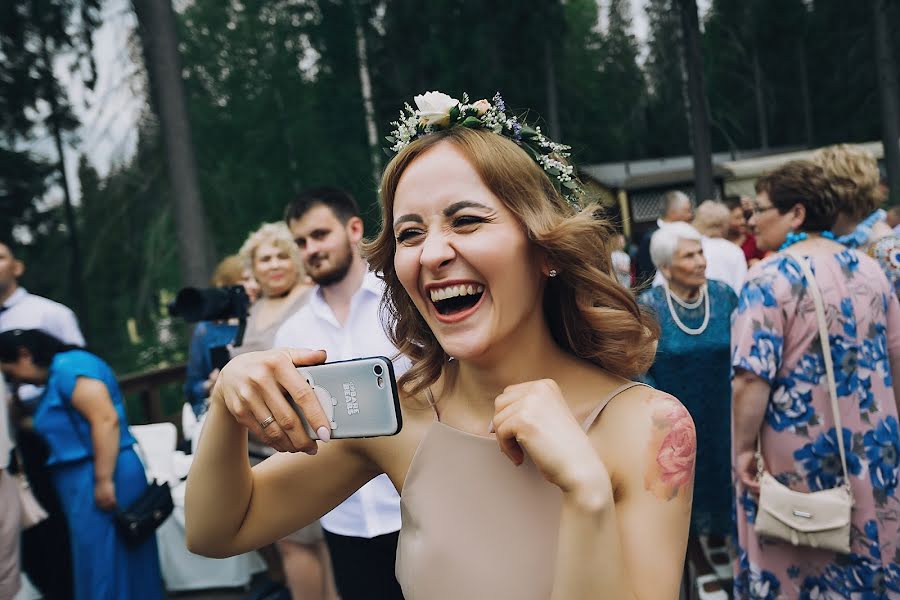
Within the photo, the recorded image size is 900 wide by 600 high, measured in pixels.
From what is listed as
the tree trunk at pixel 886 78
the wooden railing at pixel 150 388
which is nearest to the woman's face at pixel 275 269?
the wooden railing at pixel 150 388

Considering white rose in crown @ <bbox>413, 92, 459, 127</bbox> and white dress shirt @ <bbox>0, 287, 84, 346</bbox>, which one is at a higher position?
white rose in crown @ <bbox>413, 92, 459, 127</bbox>

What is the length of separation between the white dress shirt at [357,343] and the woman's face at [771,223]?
1.66 m

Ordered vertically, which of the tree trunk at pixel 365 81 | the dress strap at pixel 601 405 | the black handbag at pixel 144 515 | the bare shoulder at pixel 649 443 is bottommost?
the black handbag at pixel 144 515

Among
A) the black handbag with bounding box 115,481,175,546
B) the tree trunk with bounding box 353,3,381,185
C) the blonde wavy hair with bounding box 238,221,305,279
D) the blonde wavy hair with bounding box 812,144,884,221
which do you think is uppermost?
the tree trunk with bounding box 353,3,381,185

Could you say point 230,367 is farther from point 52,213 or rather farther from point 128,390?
point 52,213

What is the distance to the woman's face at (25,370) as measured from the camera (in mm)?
3863

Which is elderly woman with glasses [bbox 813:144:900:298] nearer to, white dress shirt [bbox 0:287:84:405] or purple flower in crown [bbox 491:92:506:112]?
purple flower in crown [bbox 491:92:506:112]

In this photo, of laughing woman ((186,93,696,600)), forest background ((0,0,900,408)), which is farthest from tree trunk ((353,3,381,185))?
laughing woman ((186,93,696,600))

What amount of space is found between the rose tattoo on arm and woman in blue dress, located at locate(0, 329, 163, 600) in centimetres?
327

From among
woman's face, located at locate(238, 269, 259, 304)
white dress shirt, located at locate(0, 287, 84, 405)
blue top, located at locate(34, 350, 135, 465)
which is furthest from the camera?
woman's face, located at locate(238, 269, 259, 304)

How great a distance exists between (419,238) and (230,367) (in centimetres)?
42

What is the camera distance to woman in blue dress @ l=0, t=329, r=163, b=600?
12.7ft

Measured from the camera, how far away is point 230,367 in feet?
4.48

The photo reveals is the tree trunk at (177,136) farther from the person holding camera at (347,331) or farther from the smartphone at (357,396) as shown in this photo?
the smartphone at (357,396)
